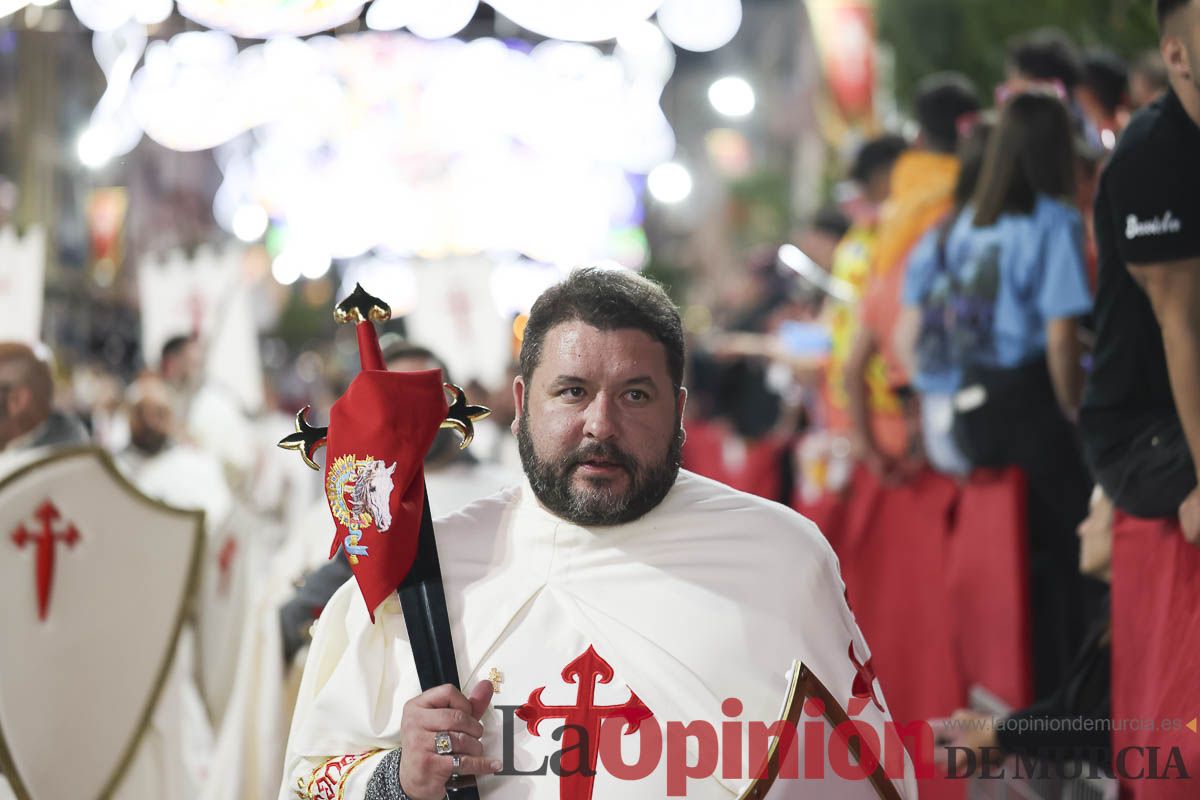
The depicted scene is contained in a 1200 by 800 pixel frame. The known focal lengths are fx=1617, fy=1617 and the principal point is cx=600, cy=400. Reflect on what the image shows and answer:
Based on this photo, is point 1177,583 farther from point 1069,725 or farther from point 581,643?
point 581,643

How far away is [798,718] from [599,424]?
28.1 inches

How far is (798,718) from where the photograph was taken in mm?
3203

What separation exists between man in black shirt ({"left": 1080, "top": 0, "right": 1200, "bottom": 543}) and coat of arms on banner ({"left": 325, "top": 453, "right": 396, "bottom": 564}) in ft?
6.57

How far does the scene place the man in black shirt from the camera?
398cm

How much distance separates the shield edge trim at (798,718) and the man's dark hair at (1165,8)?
1.95 metres

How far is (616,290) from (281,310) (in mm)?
52222

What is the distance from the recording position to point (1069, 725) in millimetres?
4473

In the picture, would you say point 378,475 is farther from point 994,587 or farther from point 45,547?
point 994,587

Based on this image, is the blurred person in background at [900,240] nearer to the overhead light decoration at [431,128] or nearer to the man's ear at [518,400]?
the man's ear at [518,400]

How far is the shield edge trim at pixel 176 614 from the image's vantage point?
523 centimetres

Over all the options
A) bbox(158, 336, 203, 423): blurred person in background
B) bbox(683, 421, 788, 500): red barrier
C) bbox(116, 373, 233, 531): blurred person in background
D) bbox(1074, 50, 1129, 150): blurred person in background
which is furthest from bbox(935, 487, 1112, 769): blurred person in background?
bbox(158, 336, 203, 423): blurred person in background

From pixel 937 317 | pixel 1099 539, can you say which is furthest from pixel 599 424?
pixel 937 317

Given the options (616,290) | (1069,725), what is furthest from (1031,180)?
(616,290)

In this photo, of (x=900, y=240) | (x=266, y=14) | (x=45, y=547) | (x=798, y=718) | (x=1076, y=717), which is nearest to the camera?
(x=798, y=718)
